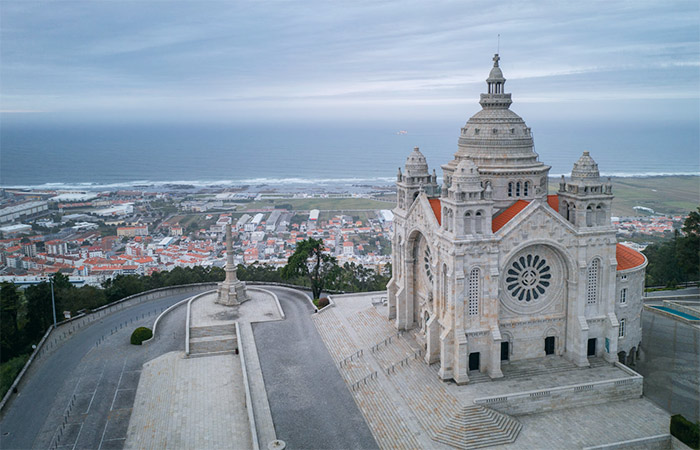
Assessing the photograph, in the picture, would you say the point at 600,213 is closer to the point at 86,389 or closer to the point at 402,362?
the point at 402,362

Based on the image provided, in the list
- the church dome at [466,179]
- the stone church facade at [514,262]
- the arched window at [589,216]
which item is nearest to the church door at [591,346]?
the stone church facade at [514,262]

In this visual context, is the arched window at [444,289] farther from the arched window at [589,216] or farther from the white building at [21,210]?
the white building at [21,210]

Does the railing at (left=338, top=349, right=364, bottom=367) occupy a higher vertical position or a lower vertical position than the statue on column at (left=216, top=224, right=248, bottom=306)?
lower

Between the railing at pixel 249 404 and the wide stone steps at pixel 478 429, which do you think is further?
the railing at pixel 249 404

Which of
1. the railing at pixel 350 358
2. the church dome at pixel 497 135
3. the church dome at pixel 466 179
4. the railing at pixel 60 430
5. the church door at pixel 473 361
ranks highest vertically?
the church dome at pixel 497 135

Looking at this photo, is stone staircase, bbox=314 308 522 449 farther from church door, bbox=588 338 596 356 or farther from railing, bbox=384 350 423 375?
church door, bbox=588 338 596 356

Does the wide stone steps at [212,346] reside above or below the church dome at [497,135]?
below

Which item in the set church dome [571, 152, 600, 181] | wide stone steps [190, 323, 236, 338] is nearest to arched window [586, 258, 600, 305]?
church dome [571, 152, 600, 181]

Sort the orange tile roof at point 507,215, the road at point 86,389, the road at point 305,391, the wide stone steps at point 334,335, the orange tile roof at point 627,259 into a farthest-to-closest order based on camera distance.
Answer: the wide stone steps at point 334,335
the orange tile roof at point 627,259
the orange tile roof at point 507,215
the road at point 86,389
the road at point 305,391
